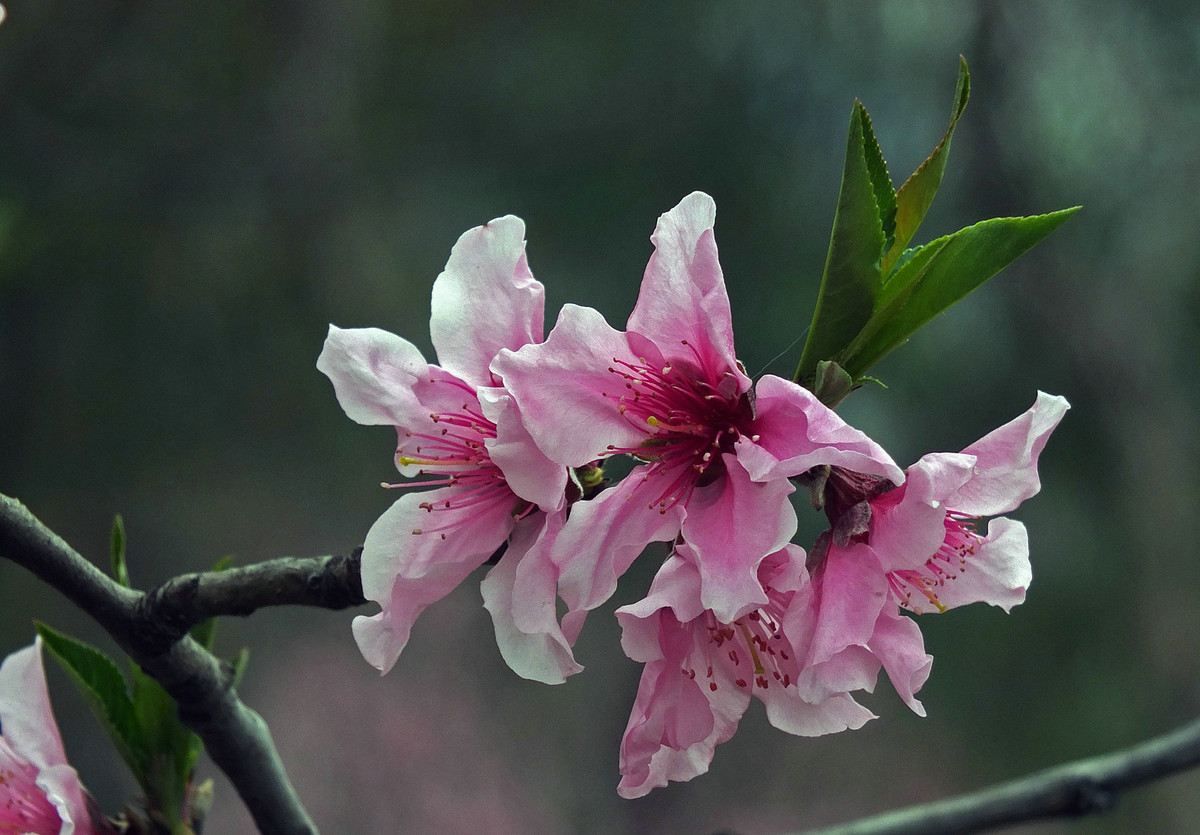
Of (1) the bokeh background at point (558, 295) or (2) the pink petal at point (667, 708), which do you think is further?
(1) the bokeh background at point (558, 295)

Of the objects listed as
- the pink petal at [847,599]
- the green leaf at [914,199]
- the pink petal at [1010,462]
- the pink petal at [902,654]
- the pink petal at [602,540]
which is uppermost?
the green leaf at [914,199]

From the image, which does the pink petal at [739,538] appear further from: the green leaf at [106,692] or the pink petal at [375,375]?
the green leaf at [106,692]

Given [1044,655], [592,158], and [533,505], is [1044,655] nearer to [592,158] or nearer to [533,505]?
[592,158]

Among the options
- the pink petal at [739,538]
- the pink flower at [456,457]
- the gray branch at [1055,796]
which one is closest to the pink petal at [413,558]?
the pink flower at [456,457]

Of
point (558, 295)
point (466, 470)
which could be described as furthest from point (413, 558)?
point (558, 295)

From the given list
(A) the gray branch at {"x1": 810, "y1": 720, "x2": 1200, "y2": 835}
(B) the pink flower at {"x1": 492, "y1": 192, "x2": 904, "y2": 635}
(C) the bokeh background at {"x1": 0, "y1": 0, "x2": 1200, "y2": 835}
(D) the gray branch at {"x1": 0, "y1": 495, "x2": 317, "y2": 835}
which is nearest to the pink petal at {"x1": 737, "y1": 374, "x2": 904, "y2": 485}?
(B) the pink flower at {"x1": 492, "y1": 192, "x2": 904, "y2": 635}

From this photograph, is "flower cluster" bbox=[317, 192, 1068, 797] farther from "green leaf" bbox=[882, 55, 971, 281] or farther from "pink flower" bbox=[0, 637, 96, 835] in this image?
"pink flower" bbox=[0, 637, 96, 835]
